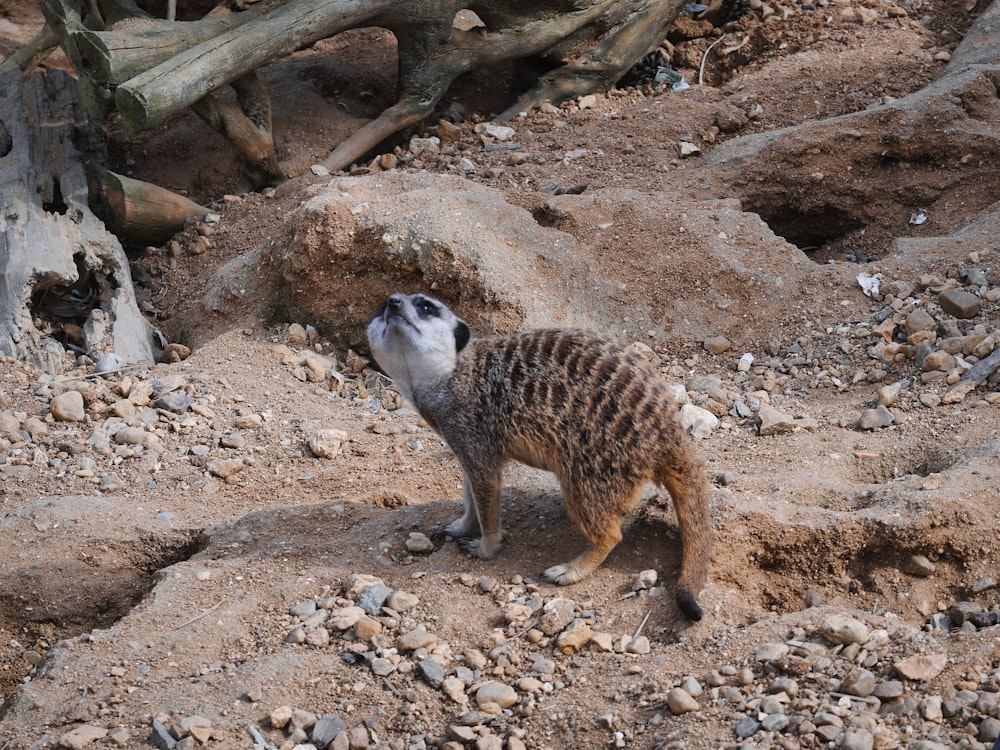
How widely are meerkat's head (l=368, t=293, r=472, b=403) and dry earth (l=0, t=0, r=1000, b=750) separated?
55cm

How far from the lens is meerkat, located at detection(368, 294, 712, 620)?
280cm

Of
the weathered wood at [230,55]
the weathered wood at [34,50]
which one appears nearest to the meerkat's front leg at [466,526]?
the weathered wood at [230,55]

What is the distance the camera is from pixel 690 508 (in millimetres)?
2789

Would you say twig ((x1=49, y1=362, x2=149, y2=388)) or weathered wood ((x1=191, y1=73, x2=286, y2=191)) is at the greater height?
weathered wood ((x1=191, y1=73, x2=286, y2=191))

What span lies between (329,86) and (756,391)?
407 cm

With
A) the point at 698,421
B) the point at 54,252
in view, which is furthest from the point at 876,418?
the point at 54,252

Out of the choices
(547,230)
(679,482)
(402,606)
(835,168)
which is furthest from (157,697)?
(835,168)

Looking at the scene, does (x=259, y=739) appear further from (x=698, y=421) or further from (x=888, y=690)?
(x=698, y=421)

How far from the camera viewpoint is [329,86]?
6.98 m

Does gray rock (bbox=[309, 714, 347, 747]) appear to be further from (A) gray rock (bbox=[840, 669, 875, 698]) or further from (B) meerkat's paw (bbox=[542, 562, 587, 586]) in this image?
(A) gray rock (bbox=[840, 669, 875, 698])

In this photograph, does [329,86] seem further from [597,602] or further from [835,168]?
[597,602]

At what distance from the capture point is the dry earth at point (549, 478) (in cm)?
254

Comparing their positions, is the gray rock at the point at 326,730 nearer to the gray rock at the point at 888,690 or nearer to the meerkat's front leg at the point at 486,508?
the meerkat's front leg at the point at 486,508

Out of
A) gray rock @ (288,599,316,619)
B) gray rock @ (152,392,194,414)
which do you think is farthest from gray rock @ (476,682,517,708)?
gray rock @ (152,392,194,414)
